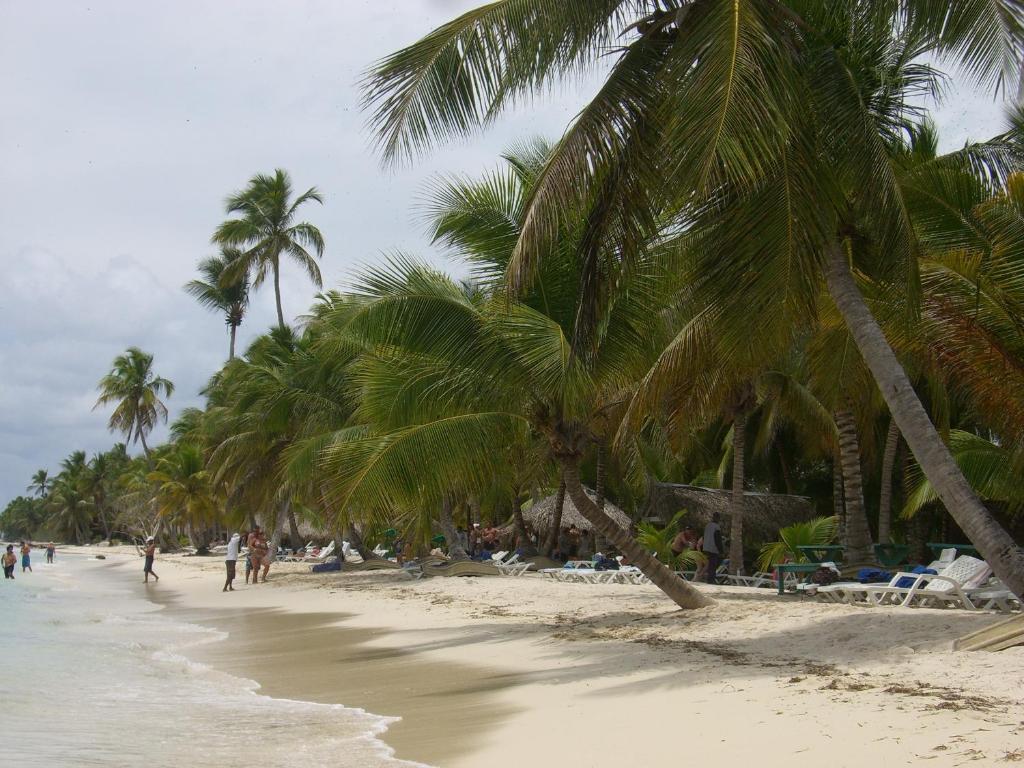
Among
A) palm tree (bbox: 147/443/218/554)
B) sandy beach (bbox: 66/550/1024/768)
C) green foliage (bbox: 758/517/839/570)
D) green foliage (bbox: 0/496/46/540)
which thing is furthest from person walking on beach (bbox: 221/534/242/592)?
green foliage (bbox: 0/496/46/540)

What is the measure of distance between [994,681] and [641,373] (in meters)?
6.29

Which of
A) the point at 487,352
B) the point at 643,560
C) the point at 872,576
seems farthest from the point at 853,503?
the point at 487,352

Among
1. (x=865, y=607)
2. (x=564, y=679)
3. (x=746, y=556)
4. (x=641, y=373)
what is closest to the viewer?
(x=564, y=679)

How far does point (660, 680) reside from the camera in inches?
294

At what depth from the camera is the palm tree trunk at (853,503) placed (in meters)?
13.4

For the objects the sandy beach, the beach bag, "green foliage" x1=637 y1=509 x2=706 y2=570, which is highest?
"green foliage" x1=637 y1=509 x2=706 y2=570

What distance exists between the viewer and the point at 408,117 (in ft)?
24.4

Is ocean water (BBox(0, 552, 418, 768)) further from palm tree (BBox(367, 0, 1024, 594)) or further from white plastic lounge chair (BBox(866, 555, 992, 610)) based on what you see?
white plastic lounge chair (BBox(866, 555, 992, 610))

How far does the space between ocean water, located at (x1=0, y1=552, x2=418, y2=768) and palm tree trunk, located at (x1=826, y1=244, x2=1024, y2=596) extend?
4.33m

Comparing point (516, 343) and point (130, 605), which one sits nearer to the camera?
point (516, 343)

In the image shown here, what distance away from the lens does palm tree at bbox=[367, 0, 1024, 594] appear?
22.2 ft

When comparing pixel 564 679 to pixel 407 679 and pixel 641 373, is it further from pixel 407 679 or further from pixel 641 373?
pixel 641 373

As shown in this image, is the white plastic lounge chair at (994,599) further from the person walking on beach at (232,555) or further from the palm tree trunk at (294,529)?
the palm tree trunk at (294,529)

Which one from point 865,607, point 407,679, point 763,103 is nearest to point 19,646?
point 407,679
